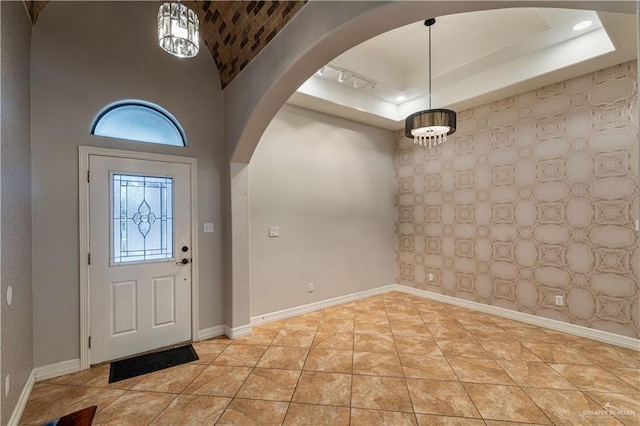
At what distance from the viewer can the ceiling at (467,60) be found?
9.73ft

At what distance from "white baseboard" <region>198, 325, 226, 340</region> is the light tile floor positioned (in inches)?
5.3

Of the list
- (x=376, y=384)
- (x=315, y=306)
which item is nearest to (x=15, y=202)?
(x=376, y=384)

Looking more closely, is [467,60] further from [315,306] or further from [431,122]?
[315,306]

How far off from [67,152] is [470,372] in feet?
14.0

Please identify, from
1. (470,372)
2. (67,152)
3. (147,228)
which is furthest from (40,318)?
(470,372)

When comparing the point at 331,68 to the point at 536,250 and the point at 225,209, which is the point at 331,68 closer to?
the point at 225,209

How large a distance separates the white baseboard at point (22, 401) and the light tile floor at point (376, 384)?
54mm

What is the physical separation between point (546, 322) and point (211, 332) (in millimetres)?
4241

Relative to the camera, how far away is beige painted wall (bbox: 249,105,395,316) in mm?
3922

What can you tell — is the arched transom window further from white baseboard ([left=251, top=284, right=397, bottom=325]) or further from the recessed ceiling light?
the recessed ceiling light

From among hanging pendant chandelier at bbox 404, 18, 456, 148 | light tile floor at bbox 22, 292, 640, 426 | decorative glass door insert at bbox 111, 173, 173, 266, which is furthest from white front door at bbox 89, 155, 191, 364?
hanging pendant chandelier at bbox 404, 18, 456, 148

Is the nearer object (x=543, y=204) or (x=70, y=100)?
(x=70, y=100)

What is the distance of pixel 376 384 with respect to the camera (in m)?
2.42

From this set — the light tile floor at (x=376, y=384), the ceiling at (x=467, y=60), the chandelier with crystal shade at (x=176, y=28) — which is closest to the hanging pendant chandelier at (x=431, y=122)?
the ceiling at (x=467, y=60)
